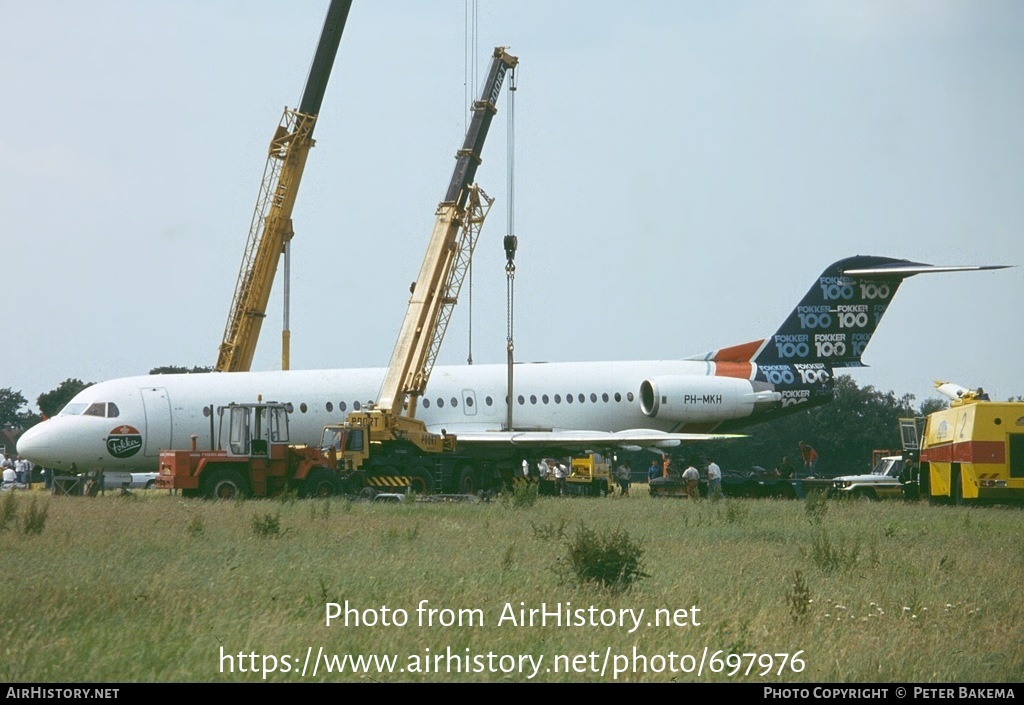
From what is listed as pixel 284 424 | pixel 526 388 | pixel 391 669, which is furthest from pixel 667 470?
pixel 391 669

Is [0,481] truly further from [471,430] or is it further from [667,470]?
[667,470]

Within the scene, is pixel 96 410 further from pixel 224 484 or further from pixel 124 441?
pixel 224 484

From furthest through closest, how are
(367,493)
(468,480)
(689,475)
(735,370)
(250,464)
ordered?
(735,370) < (468,480) < (689,475) < (367,493) < (250,464)

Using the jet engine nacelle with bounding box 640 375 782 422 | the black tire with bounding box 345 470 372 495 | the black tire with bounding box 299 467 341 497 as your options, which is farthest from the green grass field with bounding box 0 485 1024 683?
the jet engine nacelle with bounding box 640 375 782 422

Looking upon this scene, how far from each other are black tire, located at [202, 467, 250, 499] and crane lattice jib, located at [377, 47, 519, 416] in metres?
4.87

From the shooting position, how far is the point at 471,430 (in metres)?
34.0

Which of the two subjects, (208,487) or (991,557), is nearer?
(991,557)

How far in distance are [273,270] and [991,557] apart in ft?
82.4

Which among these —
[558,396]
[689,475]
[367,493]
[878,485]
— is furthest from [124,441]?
[878,485]

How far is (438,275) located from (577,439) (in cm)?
521

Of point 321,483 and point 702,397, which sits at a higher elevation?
point 702,397

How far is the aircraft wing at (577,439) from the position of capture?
31469 millimetres

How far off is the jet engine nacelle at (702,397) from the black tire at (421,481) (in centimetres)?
768

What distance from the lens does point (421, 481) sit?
3014 cm
